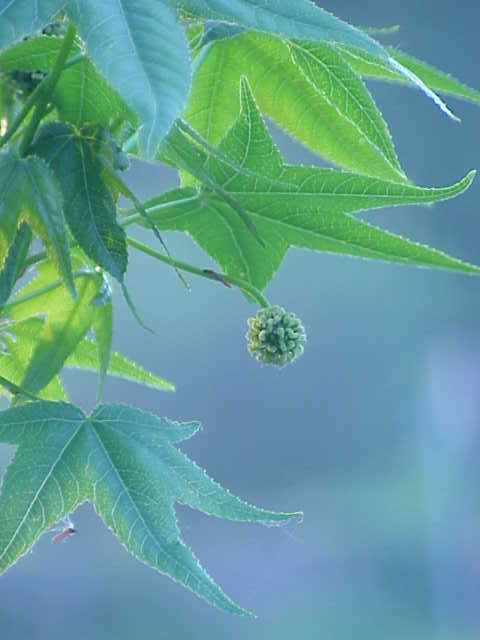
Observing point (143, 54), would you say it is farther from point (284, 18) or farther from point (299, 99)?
point (299, 99)

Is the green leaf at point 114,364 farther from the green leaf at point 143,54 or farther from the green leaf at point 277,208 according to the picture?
the green leaf at point 143,54

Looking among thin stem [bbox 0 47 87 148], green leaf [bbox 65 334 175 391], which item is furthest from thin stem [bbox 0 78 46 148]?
green leaf [bbox 65 334 175 391]

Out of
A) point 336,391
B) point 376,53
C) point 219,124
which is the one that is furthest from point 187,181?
point 336,391

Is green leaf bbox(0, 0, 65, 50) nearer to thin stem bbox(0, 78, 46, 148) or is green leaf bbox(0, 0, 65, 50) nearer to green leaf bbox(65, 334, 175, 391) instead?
thin stem bbox(0, 78, 46, 148)

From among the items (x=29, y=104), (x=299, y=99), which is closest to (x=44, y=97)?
(x=29, y=104)

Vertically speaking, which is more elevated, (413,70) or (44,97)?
(413,70)

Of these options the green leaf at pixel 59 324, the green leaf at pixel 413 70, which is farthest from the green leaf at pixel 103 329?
the green leaf at pixel 413 70

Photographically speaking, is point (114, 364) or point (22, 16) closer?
point (22, 16)

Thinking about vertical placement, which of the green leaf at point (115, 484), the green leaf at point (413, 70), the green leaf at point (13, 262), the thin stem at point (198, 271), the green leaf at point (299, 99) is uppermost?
the green leaf at point (413, 70)
